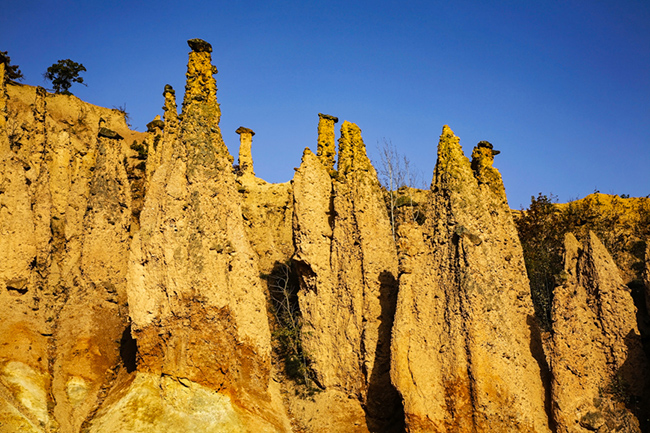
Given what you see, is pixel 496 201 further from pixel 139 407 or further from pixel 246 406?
pixel 139 407

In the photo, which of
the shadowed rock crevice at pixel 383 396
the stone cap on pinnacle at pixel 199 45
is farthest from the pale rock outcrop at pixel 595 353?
the stone cap on pinnacle at pixel 199 45

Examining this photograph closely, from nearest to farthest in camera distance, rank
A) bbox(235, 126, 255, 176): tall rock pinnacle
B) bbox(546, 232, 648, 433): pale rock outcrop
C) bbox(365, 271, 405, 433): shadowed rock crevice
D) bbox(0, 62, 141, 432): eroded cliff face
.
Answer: bbox(546, 232, 648, 433): pale rock outcrop
bbox(0, 62, 141, 432): eroded cliff face
bbox(365, 271, 405, 433): shadowed rock crevice
bbox(235, 126, 255, 176): tall rock pinnacle

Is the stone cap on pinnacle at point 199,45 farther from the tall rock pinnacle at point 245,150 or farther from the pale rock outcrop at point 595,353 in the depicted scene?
the tall rock pinnacle at point 245,150

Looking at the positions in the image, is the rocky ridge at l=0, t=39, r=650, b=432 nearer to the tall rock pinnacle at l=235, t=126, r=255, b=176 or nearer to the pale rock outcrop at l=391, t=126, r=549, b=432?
the pale rock outcrop at l=391, t=126, r=549, b=432

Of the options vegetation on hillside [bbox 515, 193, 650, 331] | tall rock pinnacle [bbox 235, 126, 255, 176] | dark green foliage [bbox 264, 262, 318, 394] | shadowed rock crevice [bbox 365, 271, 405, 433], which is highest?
tall rock pinnacle [bbox 235, 126, 255, 176]

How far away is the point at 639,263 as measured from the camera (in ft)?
71.8

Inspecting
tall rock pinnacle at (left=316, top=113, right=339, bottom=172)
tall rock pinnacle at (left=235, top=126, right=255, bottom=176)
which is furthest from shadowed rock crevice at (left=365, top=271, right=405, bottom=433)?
tall rock pinnacle at (left=235, top=126, right=255, bottom=176)

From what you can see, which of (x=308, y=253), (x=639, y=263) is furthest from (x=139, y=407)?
(x=639, y=263)

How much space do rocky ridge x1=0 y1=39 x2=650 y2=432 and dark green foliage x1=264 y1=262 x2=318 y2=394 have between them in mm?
93

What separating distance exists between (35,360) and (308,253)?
7.65 metres

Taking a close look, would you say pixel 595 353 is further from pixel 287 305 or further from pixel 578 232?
pixel 578 232

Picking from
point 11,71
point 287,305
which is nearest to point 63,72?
point 11,71

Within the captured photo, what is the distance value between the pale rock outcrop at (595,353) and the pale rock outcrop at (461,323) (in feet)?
2.83

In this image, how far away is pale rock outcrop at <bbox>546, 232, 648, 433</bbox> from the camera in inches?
500
